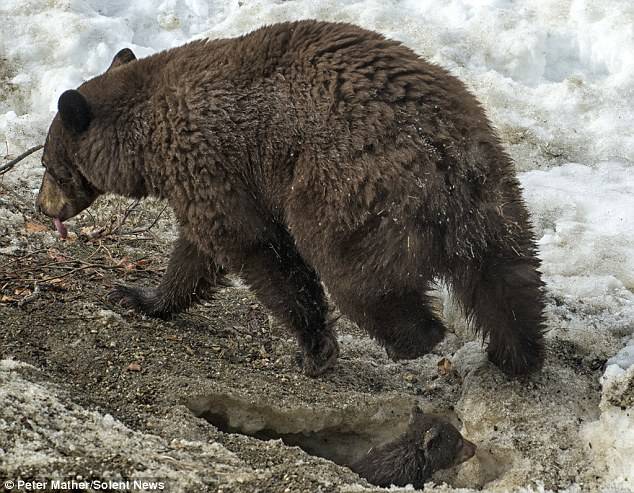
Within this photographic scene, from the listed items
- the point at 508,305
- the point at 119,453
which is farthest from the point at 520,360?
the point at 119,453

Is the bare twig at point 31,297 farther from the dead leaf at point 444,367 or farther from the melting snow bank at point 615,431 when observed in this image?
the melting snow bank at point 615,431

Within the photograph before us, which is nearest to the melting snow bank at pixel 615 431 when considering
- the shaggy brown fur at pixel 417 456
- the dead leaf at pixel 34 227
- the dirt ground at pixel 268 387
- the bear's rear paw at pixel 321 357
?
the dirt ground at pixel 268 387

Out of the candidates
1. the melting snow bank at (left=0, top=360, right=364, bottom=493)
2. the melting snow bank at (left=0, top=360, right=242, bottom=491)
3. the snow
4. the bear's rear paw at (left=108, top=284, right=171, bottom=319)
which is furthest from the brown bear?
the snow

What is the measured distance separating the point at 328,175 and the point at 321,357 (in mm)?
1368

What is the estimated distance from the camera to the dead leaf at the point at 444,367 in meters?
5.71

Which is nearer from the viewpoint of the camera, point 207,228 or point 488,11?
point 207,228

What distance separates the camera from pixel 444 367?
5754 mm

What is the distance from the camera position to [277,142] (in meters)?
4.83

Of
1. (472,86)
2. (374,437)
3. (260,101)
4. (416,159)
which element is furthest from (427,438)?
(472,86)

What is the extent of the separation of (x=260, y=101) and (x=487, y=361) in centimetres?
211

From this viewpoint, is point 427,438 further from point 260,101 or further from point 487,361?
point 260,101

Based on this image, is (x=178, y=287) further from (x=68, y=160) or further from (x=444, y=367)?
(x=444, y=367)

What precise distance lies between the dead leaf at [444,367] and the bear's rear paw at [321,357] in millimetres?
715

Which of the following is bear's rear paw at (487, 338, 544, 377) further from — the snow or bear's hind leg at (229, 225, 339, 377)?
the snow
